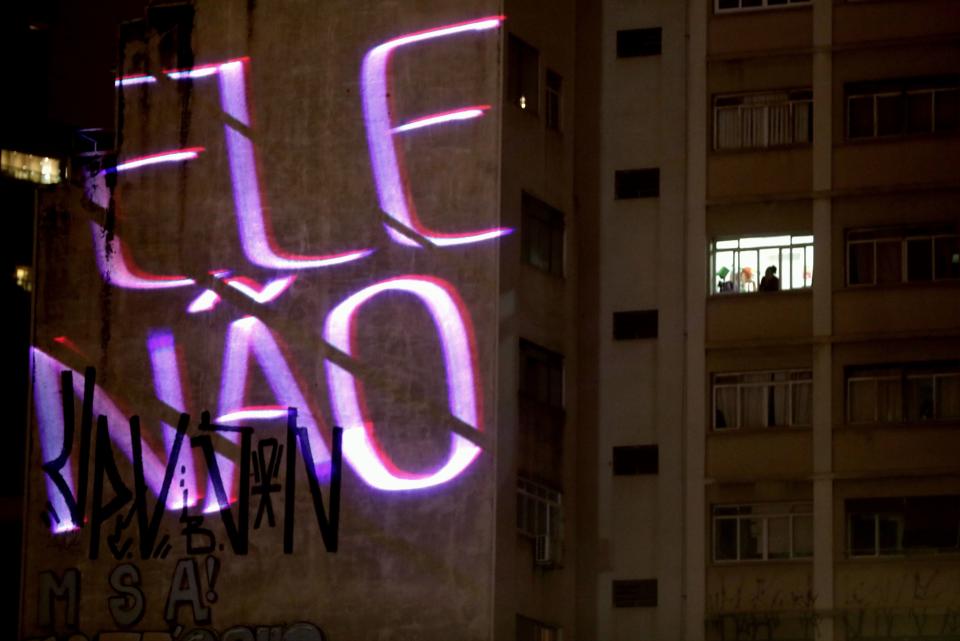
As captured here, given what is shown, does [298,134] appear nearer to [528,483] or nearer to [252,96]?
[252,96]

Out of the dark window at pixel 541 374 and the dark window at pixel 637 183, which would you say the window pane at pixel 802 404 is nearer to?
the dark window at pixel 541 374

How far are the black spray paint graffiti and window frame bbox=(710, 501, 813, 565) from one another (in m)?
8.10

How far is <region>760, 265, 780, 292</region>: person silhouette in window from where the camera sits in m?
45.8

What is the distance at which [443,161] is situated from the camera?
44.2 m

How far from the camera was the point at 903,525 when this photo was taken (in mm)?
43906

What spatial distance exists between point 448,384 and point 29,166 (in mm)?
19273

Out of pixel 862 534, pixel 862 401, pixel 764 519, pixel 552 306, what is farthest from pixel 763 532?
pixel 552 306

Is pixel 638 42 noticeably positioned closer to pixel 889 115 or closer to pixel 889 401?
pixel 889 115

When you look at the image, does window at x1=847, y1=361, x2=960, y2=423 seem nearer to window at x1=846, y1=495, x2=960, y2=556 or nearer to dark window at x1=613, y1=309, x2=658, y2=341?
window at x1=846, y1=495, x2=960, y2=556

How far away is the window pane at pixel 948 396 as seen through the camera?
146 ft

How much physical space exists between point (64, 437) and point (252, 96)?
27.8 feet

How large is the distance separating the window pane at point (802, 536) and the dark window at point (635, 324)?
511 centimetres

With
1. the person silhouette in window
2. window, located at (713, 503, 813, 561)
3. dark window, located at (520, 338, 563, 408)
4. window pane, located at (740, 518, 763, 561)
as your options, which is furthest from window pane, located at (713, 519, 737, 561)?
the person silhouette in window

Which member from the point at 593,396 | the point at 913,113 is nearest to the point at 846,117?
the point at 913,113
